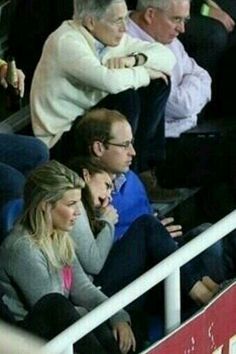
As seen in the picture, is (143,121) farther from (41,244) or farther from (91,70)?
(41,244)

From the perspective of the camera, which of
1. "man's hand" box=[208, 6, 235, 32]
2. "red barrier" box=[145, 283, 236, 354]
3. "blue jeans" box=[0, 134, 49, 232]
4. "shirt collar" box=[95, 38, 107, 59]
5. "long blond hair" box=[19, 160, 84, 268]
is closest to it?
"red barrier" box=[145, 283, 236, 354]

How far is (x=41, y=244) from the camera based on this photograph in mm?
2645

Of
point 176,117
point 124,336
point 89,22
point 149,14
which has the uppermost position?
point 89,22

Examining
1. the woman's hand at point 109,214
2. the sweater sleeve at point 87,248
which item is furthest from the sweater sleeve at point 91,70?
the sweater sleeve at point 87,248

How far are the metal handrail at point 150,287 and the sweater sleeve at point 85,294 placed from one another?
0.62ft

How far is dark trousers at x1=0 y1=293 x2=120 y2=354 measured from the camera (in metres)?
2.42

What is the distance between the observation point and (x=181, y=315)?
273 cm

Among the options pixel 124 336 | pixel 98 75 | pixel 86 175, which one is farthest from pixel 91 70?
pixel 124 336

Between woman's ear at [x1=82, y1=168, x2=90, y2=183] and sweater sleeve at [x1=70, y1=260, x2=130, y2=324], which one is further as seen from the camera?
woman's ear at [x1=82, y1=168, x2=90, y2=183]

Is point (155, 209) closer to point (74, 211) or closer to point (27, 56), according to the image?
point (27, 56)

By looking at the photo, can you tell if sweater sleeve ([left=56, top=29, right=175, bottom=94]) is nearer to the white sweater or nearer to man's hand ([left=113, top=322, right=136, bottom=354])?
the white sweater

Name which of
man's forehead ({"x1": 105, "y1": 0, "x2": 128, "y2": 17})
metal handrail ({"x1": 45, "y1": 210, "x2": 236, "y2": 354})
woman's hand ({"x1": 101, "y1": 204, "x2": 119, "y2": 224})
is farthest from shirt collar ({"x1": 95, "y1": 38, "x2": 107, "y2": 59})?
metal handrail ({"x1": 45, "y1": 210, "x2": 236, "y2": 354})

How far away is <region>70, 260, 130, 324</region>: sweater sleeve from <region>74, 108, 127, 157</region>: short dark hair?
54 cm

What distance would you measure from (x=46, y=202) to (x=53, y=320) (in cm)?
33
